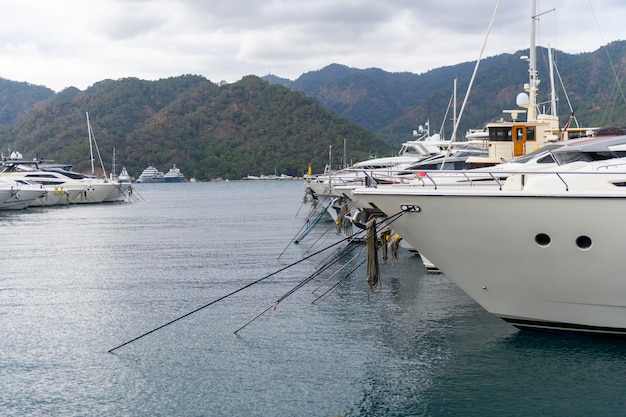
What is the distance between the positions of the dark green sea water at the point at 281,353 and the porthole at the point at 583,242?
1.96 m

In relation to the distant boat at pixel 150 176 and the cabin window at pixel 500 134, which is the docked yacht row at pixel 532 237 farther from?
the distant boat at pixel 150 176

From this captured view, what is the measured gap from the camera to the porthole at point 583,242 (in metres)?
12.5

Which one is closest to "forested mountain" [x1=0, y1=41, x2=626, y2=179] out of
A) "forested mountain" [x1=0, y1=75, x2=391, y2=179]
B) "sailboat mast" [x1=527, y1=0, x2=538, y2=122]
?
"forested mountain" [x1=0, y1=75, x2=391, y2=179]

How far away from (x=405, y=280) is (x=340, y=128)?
138 metres

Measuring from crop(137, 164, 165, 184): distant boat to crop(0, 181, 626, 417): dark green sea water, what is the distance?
5367 inches

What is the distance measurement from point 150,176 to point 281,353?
5826 inches

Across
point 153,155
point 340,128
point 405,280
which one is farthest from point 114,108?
point 405,280

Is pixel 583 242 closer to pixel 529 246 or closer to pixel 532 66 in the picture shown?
pixel 529 246

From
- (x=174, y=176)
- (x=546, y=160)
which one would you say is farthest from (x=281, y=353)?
(x=174, y=176)

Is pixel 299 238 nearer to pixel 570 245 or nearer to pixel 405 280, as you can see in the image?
pixel 405 280

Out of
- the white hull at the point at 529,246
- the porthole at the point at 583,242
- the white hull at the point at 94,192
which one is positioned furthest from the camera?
the white hull at the point at 94,192

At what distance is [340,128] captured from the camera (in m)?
158

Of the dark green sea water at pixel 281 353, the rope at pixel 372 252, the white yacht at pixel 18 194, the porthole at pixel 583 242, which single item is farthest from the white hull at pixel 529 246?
the white yacht at pixel 18 194

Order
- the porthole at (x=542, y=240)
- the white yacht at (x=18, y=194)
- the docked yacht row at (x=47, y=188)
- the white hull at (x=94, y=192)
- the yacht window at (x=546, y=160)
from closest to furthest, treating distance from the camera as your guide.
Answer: the porthole at (x=542, y=240) → the yacht window at (x=546, y=160) → the white yacht at (x=18, y=194) → the docked yacht row at (x=47, y=188) → the white hull at (x=94, y=192)
